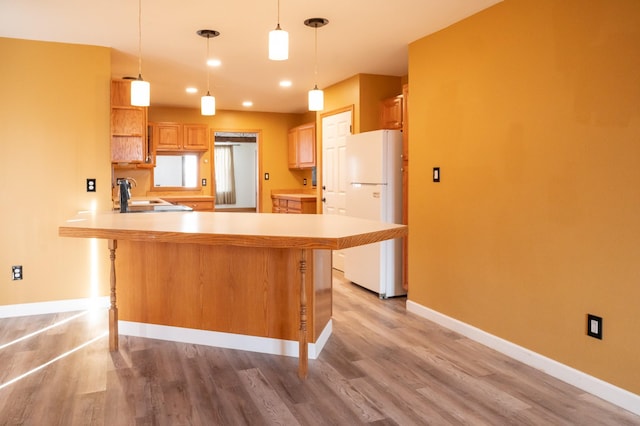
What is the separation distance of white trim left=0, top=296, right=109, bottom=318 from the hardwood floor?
0.52 m

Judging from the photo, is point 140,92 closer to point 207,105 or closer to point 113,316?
point 207,105

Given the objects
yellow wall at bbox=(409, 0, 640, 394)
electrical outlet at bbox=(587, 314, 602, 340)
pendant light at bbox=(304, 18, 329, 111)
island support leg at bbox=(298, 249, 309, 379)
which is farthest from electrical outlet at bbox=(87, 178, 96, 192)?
electrical outlet at bbox=(587, 314, 602, 340)

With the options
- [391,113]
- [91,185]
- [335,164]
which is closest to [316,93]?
[391,113]

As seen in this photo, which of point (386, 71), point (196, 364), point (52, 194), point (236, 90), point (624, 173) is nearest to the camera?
point (624, 173)

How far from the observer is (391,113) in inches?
197

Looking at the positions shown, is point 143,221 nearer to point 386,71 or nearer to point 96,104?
point 96,104

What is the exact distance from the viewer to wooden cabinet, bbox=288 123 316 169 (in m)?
6.99

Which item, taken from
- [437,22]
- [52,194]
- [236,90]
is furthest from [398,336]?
[236,90]

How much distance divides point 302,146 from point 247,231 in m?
4.99

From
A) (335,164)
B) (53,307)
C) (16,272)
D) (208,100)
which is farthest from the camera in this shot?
(335,164)

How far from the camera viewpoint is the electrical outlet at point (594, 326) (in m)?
2.51

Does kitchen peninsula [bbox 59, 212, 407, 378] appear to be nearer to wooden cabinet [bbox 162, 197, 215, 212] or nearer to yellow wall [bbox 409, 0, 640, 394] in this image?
yellow wall [bbox 409, 0, 640, 394]

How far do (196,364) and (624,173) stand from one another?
2.64m

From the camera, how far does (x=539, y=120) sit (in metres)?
2.85
